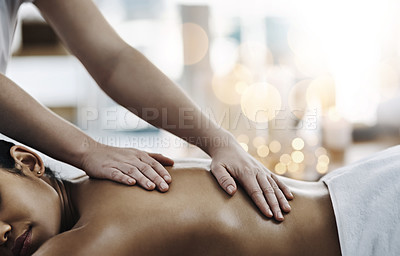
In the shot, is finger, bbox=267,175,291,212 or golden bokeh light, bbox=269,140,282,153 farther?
golden bokeh light, bbox=269,140,282,153

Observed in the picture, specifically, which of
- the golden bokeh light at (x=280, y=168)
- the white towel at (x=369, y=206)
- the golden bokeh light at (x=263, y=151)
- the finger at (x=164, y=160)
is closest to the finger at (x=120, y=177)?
the finger at (x=164, y=160)

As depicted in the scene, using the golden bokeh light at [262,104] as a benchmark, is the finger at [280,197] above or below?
below

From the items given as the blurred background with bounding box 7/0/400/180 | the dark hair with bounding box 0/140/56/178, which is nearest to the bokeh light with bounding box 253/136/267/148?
the blurred background with bounding box 7/0/400/180

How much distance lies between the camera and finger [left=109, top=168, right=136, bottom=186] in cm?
104

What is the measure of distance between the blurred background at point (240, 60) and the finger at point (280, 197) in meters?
2.00

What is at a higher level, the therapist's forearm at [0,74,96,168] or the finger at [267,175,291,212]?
the therapist's forearm at [0,74,96,168]

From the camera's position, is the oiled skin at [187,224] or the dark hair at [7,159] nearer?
the oiled skin at [187,224]

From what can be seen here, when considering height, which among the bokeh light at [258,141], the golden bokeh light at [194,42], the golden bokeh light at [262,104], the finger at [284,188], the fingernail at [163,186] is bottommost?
the finger at [284,188]

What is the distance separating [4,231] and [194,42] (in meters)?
3.30

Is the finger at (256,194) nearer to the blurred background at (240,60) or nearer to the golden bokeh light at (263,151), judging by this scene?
the golden bokeh light at (263,151)

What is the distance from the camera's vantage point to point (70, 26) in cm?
138

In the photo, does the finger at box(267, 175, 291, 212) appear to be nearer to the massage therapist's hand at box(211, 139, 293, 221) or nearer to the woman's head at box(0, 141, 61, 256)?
the massage therapist's hand at box(211, 139, 293, 221)

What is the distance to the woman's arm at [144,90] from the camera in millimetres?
1127

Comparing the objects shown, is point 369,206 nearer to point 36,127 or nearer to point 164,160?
point 164,160
